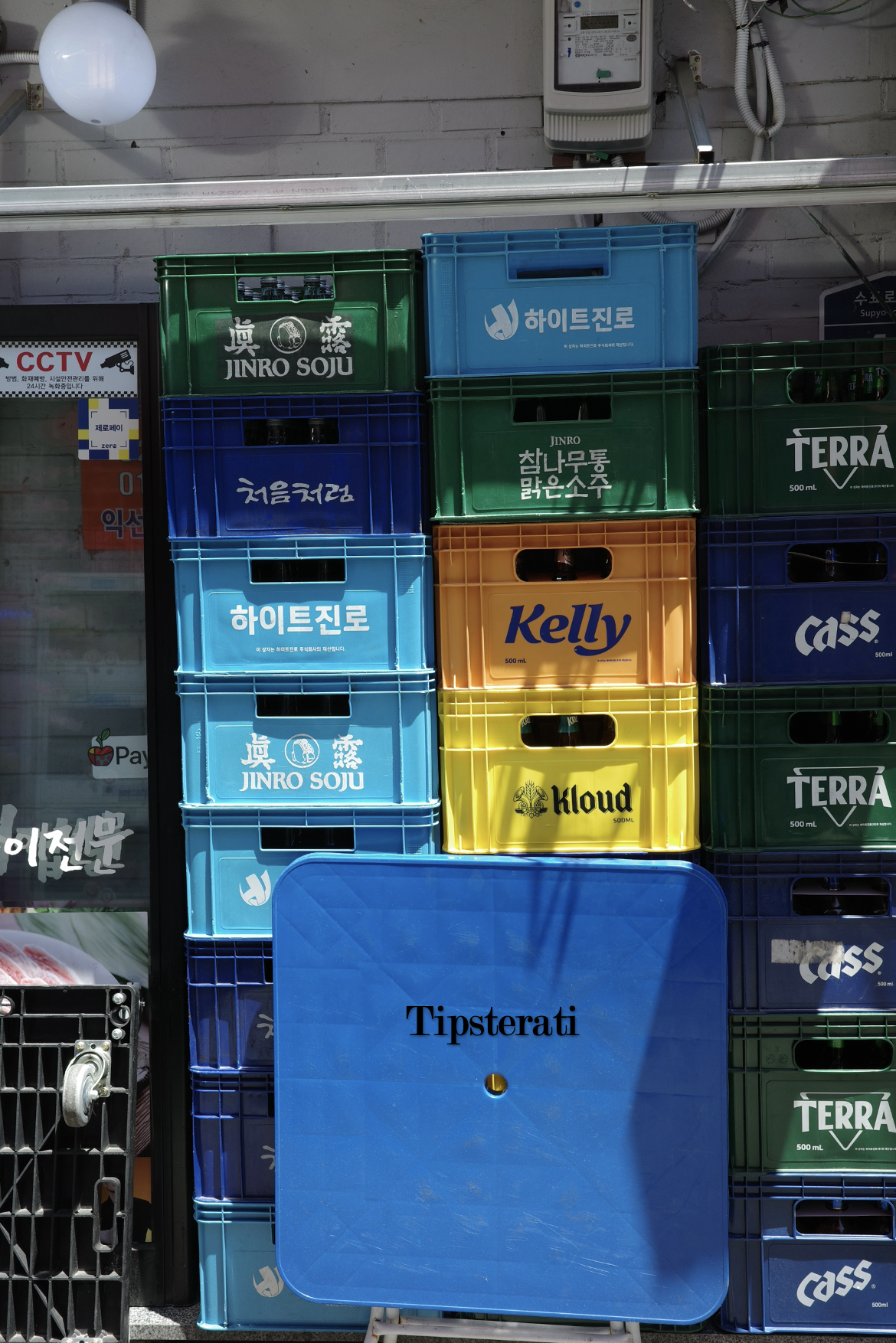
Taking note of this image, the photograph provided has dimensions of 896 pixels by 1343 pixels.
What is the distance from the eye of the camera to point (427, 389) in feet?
8.38

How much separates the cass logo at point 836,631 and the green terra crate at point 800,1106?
98 cm

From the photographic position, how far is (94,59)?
256cm

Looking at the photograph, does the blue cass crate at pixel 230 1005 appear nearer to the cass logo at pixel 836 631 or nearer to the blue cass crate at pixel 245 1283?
the blue cass crate at pixel 245 1283

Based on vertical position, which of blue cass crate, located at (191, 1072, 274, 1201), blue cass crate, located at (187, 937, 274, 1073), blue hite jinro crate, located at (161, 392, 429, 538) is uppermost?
blue hite jinro crate, located at (161, 392, 429, 538)

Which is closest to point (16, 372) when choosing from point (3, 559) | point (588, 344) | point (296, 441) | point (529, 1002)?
point (3, 559)

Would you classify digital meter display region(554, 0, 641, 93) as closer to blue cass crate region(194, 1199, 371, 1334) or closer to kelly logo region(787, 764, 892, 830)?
kelly logo region(787, 764, 892, 830)

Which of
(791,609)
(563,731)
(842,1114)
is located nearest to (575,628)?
(563,731)

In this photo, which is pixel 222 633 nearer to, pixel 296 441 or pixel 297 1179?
pixel 296 441

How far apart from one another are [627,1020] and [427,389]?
1649 millimetres

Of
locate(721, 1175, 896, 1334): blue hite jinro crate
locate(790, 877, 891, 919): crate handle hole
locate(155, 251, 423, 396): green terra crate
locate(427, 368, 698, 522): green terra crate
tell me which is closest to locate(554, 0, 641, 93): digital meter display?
locate(155, 251, 423, 396): green terra crate

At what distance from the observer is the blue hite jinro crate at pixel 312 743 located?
8.35 ft

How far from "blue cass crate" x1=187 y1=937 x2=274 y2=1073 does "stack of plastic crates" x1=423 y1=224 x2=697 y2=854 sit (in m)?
0.73

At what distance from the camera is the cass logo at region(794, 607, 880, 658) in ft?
8.21

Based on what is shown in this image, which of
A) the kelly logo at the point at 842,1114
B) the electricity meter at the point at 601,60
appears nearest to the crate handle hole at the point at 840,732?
the kelly logo at the point at 842,1114
